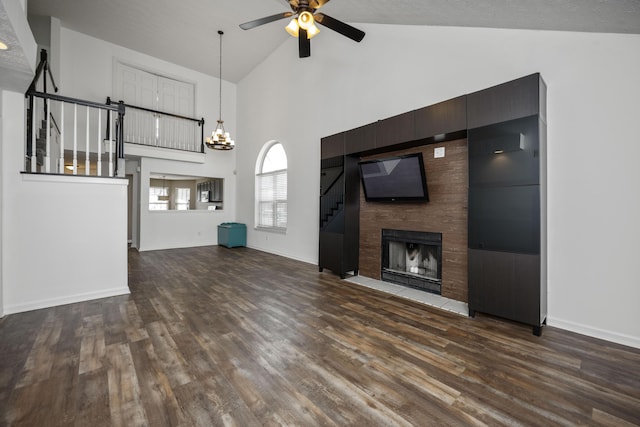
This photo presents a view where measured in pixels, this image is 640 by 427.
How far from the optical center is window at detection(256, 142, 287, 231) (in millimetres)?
6907

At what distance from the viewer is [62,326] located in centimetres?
272

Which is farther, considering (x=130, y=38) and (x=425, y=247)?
(x=130, y=38)

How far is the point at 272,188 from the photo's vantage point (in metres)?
7.27

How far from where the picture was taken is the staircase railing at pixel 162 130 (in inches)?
284

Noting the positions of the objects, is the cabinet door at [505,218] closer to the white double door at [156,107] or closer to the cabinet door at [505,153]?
the cabinet door at [505,153]

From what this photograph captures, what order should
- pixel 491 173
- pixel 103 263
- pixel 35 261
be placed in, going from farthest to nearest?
pixel 103 263, pixel 35 261, pixel 491 173

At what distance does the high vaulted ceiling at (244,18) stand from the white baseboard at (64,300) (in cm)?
524

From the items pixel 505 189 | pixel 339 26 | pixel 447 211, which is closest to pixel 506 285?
pixel 505 189

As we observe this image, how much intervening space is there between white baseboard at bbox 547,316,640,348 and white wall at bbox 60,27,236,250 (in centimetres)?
821

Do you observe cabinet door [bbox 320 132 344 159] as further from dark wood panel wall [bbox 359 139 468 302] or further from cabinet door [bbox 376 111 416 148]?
dark wood panel wall [bbox 359 139 468 302]


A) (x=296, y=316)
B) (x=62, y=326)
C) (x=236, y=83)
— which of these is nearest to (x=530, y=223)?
(x=296, y=316)

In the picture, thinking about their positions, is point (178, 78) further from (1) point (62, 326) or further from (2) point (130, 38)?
(1) point (62, 326)

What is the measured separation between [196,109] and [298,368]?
852 centimetres

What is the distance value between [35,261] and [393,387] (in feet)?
13.8
